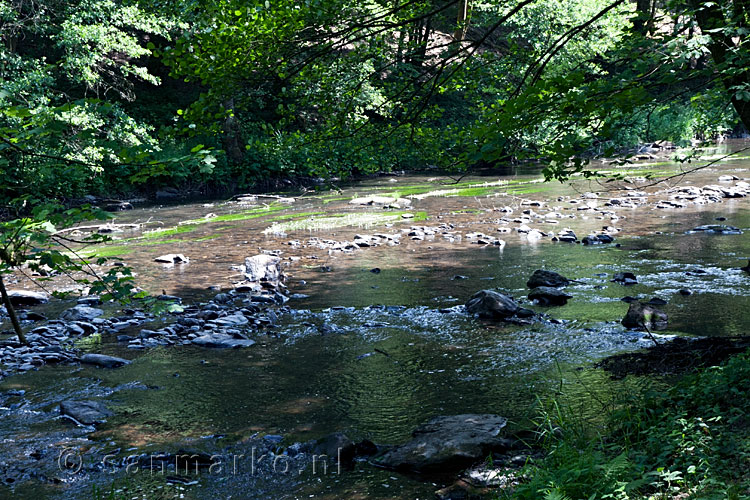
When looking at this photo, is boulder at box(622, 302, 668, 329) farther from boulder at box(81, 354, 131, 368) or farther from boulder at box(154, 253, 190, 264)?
boulder at box(154, 253, 190, 264)

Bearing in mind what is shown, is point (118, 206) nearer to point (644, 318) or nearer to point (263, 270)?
point (263, 270)

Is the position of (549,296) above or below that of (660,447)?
below

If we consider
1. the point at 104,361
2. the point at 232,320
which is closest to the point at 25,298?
the point at 232,320

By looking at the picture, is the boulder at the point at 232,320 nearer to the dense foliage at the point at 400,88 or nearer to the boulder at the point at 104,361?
the boulder at the point at 104,361

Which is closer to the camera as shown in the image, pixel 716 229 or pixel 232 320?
pixel 232 320

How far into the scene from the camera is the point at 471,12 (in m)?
6.46

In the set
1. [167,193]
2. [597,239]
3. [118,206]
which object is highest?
[167,193]

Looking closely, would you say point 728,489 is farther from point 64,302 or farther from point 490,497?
point 64,302

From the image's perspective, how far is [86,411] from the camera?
595 centimetres

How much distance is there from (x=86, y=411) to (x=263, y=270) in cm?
596

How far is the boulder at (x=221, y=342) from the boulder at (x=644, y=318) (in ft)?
15.1

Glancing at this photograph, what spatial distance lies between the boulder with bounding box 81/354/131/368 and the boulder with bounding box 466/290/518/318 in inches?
176

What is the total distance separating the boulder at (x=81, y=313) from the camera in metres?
9.52

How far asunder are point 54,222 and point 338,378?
339 cm
